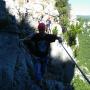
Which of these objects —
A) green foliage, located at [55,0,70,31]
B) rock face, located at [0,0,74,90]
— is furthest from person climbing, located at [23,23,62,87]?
green foliage, located at [55,0,70,31]

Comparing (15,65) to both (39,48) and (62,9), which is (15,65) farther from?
(62,9)

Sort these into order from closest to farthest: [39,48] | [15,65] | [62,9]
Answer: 1. [15,65]
2. [39,48]
3. [62,9]

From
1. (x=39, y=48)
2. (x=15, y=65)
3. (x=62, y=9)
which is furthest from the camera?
(x=62, y=9)

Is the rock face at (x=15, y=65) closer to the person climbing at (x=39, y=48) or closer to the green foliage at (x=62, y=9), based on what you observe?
the person climbing at (x=39, y=48)

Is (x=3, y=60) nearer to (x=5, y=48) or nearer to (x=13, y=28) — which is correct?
(x=5, y=48)

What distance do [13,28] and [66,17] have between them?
1771 inches

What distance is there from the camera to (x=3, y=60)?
441 inches

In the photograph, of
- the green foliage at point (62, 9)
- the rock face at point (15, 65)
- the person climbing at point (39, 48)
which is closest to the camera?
the rock face at point (15, 65)

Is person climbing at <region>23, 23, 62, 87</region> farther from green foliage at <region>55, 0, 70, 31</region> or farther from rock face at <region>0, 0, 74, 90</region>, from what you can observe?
green foliage at <region>55, 0, 70, 31</region>

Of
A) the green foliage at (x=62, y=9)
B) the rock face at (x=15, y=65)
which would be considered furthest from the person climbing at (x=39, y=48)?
the green foliage at (x=62, y=9)

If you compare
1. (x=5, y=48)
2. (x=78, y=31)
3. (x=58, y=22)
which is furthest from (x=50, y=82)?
(x=78, y=31)

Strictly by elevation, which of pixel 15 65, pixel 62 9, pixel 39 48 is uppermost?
pixel 39 48

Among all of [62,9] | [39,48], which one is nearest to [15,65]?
[39,48]

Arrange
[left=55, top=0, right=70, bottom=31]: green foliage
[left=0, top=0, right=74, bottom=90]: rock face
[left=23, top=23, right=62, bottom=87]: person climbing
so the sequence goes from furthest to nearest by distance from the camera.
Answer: [left=55, top=0, right=70, bottom=31]: green foliage, [left=23, top=23, right=62, bottom=87]: person climbing, [left=0, top=0, right=74, bottom=90]: rock face
